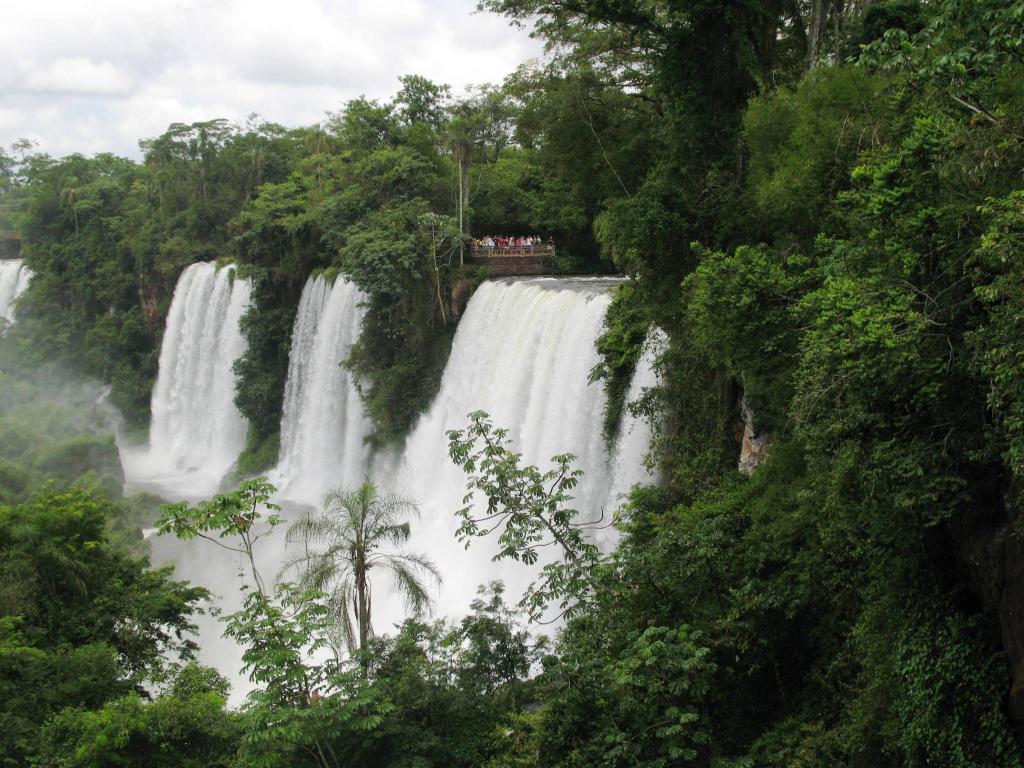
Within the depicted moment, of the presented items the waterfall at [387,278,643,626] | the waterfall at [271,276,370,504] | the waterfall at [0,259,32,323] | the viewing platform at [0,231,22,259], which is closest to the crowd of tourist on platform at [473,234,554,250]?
the waterfall at [271,276,370,504]

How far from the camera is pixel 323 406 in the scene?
27719mm

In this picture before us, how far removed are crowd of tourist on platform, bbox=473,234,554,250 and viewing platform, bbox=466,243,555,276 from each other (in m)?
0.13

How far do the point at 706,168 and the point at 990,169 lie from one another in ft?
29.1

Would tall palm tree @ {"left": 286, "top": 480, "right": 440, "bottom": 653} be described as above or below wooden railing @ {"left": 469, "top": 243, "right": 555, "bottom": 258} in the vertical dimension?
below

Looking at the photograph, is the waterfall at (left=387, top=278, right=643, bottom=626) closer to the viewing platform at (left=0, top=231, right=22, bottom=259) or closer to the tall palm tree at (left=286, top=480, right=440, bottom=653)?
the tall palm tree at (left=286, top=480, right=440, bottom=653)

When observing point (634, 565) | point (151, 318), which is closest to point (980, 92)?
point (634, 565)

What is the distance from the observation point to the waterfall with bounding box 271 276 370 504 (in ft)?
87.3

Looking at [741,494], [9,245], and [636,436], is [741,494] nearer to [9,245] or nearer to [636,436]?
[636,436]

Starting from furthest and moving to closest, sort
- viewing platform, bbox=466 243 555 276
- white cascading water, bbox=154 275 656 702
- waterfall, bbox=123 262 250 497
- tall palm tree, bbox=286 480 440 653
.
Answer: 1. waterfall, bbox=123 262 250 497
2. viewing platform, bbox=466 243 555 276
3. white cascading water, bbox=154 275 656 702
4. tall palm tree, bbox=286 480 440 653

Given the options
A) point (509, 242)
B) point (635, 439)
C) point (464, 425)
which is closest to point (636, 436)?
point (635, 439)

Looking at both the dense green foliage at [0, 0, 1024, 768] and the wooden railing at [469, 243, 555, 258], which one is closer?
the dense green foliage at [0, 0, 1024, 768]

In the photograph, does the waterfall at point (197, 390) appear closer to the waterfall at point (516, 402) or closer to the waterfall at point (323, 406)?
the waterfall at point (323, 406)

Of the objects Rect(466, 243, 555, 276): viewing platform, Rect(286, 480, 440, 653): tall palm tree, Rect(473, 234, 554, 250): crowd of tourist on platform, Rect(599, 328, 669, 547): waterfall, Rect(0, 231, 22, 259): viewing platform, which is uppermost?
Rect(0, 231, 22, 259): viewing platform

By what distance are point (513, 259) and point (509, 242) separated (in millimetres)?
1143
